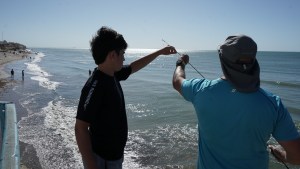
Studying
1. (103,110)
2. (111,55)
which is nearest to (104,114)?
(103,110)

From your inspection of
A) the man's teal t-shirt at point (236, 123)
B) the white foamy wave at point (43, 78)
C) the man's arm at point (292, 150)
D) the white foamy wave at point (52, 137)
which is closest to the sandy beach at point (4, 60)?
the white foamy wave at point (43, 78)

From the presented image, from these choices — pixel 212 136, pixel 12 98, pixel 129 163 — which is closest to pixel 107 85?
pixel 212 136

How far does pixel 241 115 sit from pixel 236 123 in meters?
0.08

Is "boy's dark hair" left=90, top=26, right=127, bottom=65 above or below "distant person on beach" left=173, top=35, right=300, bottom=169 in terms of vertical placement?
above

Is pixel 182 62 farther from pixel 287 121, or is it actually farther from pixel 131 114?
pixel 131 114

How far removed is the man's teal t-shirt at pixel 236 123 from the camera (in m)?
2.12

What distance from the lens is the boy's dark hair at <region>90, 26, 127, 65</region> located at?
283 cm

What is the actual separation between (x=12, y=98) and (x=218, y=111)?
917 inches

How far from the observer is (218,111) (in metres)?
2.29

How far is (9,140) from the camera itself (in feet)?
7.64

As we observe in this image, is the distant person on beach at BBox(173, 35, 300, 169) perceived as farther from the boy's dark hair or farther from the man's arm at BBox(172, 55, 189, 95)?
the boy's dark hair

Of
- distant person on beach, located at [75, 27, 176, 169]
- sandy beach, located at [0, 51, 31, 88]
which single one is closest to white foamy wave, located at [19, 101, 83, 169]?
distant person on beach, located at [75, 27, 176, 169]

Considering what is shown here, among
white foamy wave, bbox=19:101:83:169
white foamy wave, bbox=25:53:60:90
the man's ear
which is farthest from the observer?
white foamy wave, bbox=25:53:60:90

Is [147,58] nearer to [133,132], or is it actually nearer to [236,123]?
[236,123]
